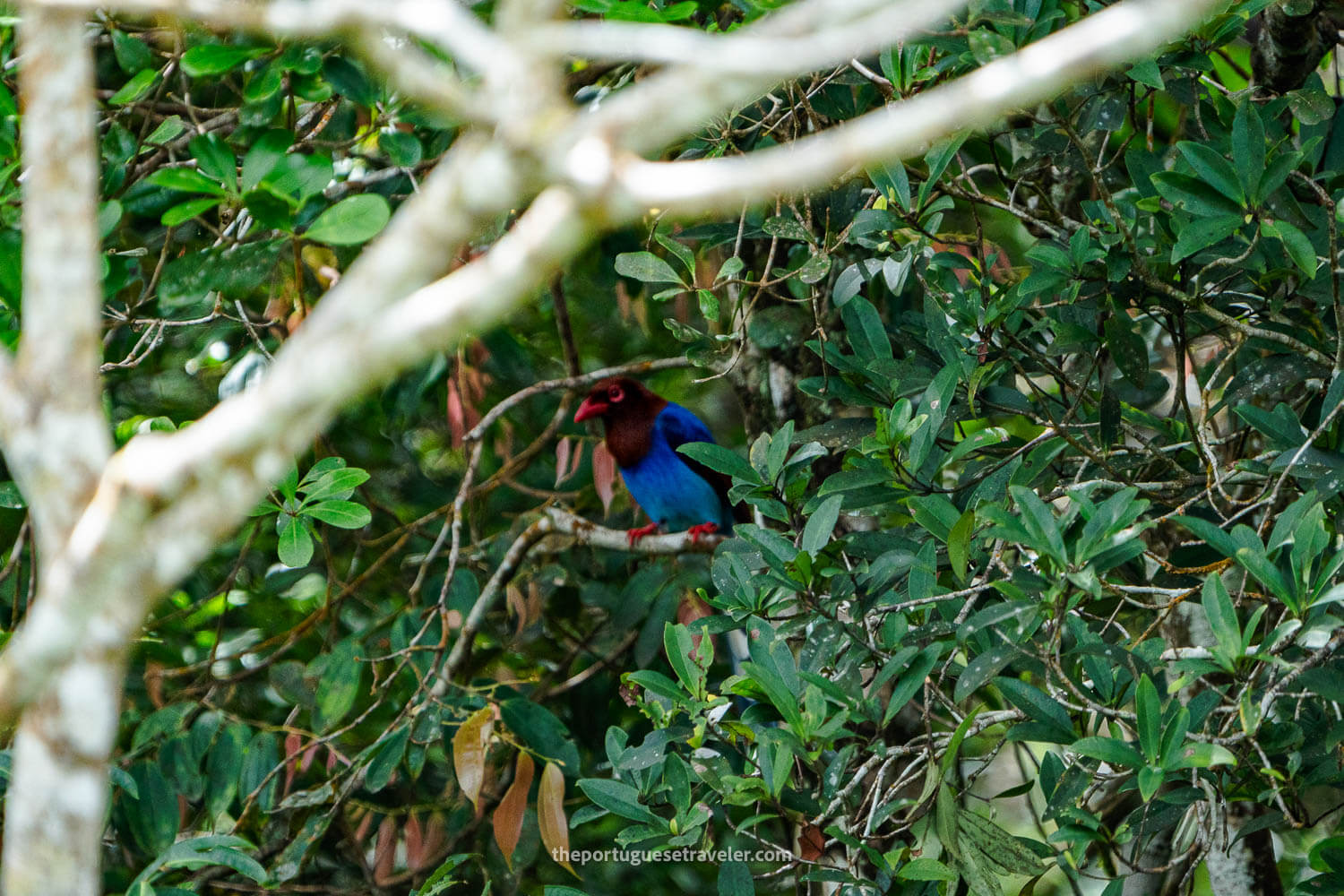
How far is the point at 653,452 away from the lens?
5.72 m

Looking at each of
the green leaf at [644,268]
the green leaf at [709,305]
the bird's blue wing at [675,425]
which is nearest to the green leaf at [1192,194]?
the green leaf at [709,305]

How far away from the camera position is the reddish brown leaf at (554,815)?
3213 mm

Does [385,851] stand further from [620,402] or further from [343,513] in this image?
[620,402]

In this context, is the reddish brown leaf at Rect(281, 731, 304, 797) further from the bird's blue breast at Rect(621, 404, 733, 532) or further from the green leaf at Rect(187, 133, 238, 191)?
the bird's blue breast at Rect(621, 404, 733, 532)

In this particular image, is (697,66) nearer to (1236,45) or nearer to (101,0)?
(101,0)

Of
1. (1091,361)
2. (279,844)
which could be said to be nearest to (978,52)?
(1091,361)

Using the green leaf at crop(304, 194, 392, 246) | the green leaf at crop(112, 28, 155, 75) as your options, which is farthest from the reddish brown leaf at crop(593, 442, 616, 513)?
the green leaf at crop(304, 194, 392, 246)

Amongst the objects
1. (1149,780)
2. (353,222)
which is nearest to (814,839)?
(1149,780)

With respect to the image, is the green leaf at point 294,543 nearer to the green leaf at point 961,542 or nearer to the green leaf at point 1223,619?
the green leaf at point 961,542

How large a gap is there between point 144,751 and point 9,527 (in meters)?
0.90

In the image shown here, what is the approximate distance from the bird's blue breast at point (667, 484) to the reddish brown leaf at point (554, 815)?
2371mm

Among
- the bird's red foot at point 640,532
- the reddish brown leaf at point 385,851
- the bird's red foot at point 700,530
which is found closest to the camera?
the reddish brown leaf at point 385,851

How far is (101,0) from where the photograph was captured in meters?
1.05

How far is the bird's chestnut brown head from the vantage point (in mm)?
5695
